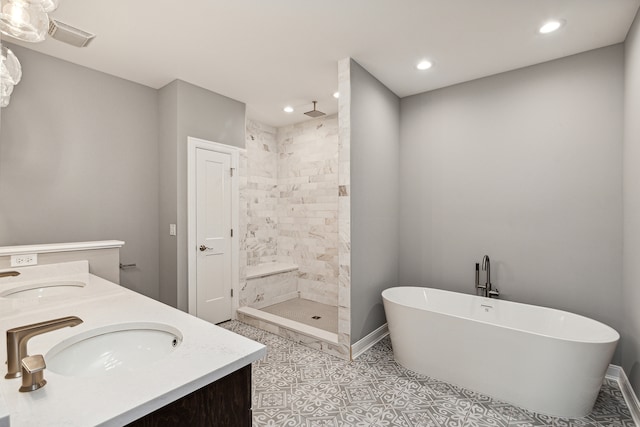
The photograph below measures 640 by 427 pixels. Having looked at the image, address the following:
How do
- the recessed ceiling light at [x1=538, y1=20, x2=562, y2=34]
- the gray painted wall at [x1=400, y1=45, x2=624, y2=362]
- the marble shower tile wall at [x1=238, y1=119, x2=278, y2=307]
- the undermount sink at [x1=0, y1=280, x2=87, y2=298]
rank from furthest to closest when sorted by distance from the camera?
the marble shower tile wall at [x1=238, y1=119, x2=278, y2=307] < the gray painted wall at [x1=400, y1=45, x2=624, y2=362] < the recessed ceiling light at [x1=538, y1=20, x2=562, y2=34] < the undermount sink at [x1=0, y1=280, x2=87, y2=298]

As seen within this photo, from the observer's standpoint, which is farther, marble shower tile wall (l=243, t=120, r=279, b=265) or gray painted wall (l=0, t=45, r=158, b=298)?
marble shower tile wall (l=243, t=120, r=279, b=265)

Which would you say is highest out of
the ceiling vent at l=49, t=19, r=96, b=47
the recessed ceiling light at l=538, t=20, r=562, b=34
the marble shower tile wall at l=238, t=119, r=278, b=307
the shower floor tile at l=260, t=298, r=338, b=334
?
the recessed ceiling light at l=538, t=20, r=562, b=34

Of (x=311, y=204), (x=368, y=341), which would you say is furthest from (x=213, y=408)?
(x=311, y=204)

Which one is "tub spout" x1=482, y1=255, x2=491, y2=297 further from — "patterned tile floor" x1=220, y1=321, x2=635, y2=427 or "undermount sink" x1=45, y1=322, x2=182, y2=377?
"undermount sink" x1=45, y1=322, x2=182, y2=377

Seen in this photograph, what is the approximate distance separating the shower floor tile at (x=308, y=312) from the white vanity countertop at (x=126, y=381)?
245 cm

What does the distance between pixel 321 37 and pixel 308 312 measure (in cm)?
316

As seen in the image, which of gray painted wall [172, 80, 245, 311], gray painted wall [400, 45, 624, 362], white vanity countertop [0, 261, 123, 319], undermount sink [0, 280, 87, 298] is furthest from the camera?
gray painted wall [172, 80, 245, 311]

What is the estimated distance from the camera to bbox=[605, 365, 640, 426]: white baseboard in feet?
6.65

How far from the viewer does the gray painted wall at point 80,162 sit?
2.58 meters

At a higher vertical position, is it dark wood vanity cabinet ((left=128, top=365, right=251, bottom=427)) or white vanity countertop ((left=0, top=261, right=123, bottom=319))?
white vanity countertop ((left=0, top=261, right=123, bottom=319))

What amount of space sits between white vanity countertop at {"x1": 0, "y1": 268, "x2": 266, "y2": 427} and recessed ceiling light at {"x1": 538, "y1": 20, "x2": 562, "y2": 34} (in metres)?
2.90

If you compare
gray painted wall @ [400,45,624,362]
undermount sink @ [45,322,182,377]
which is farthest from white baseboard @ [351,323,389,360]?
undermount sink @ [45,322,182,377]

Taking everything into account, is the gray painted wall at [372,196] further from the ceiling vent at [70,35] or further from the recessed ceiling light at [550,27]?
the ceiling vent at [70,35]

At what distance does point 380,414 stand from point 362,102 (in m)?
2.58
